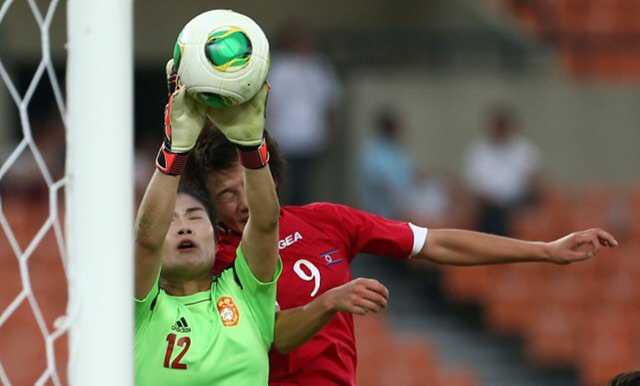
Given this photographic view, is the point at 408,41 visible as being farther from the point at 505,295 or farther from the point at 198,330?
the point at 198,330

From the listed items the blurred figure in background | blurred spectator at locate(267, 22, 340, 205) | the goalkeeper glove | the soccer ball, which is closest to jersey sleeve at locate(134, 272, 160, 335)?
the goalkeeper glove

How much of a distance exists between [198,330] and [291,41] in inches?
265

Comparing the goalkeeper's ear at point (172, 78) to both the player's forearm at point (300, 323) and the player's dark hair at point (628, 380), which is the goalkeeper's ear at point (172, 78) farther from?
the player's dark hair at point (628, 380)

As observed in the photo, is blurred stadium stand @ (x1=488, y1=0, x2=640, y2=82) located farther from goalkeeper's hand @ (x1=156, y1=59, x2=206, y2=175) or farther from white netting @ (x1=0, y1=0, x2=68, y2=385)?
goalkeeper's hand @ (x1=156, y1=59, x2=206, y2=175)

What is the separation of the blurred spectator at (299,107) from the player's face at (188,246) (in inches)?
244

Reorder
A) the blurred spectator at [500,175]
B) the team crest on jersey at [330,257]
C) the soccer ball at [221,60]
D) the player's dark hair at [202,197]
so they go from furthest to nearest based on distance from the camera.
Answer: the blurred spectator at [500,175] → the team crest on jersey at [330,257] → the player's dark hair at [202,197] → the soccer ball at [221,60]

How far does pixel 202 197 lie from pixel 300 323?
479mm

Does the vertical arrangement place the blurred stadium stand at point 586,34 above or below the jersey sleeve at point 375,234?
above

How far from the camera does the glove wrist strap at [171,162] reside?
305cm

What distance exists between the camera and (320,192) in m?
11.4

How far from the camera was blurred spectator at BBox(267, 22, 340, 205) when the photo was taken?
973 centimetres

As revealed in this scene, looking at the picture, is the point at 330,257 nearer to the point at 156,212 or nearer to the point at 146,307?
the point at 146,307

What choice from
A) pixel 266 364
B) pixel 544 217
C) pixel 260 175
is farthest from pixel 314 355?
pixel 544 217

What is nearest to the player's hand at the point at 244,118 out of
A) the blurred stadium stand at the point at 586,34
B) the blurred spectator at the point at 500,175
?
the blurred spectator at the point at 500,175
